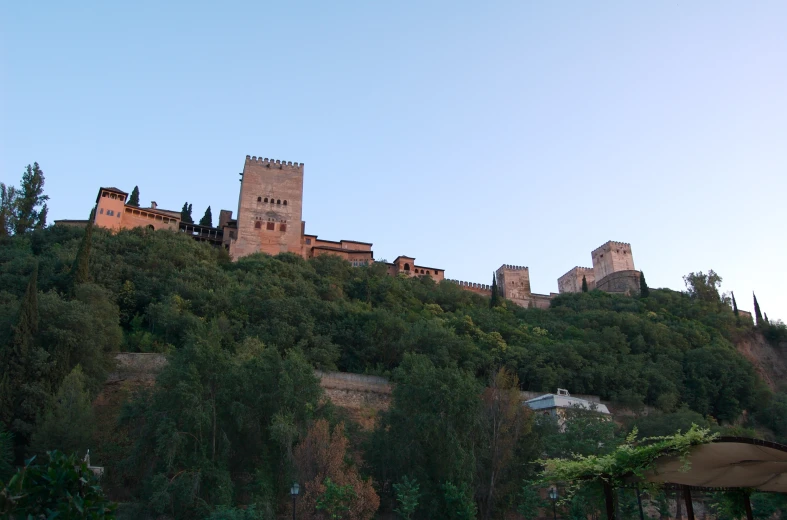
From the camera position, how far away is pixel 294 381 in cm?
2433

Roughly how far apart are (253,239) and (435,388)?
130 ft

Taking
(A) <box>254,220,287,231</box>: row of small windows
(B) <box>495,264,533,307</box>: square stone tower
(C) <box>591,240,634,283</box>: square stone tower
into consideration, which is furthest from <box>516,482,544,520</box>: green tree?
(C) <box>591,240,634,283</box>: square stone tower

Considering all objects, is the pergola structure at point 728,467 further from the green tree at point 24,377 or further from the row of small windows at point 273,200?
the row of small windows at point 273,200

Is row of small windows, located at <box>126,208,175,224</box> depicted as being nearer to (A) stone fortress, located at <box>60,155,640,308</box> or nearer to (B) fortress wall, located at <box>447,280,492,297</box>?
(A) stone fortress, located at <box>60,155,640,308</box>

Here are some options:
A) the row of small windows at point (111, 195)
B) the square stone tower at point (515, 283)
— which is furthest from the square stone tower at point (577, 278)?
the row of small windows at point (111, 195)

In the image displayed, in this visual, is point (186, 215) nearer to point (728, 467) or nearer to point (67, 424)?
point (67, 424)

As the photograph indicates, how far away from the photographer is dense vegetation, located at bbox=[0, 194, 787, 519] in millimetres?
22016

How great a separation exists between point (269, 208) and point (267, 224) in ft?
6.87

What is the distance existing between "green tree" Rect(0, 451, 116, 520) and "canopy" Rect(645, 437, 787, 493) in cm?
870

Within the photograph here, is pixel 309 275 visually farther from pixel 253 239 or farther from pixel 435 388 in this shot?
pixel 435 388

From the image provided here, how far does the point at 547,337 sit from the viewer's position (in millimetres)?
48938

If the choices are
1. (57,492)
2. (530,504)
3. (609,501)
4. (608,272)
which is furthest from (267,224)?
(57,492)

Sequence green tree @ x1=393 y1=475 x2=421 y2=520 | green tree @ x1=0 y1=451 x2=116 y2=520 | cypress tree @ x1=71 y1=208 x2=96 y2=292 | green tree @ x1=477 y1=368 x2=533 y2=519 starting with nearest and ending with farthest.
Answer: green tree @ x1=0 y1=451 x2=116 y2=520
green tree @ x1=393 y1=475 x2=421 y2=520
green tree @ x1=477 y1=368 x2=533 y2=519
cypress tree @ x1=71 y1=208 x2=96 y2=292

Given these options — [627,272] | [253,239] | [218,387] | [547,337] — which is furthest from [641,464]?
[627,272]
